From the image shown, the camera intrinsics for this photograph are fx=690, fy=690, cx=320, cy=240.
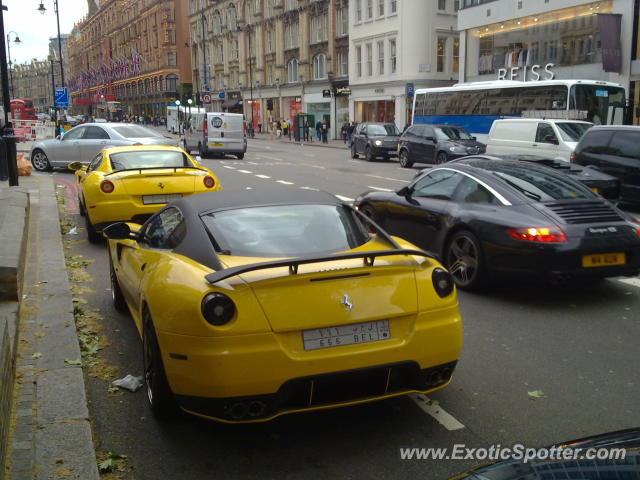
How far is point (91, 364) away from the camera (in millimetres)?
5141

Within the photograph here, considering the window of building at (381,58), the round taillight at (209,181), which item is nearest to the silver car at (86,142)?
the round taillight at (209,181)

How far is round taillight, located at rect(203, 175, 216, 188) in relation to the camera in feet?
33.0

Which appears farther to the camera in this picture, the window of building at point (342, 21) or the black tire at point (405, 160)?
the window of building at point (342, 21)

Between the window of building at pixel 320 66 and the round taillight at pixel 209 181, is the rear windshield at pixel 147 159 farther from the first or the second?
the window of building at pixel 320 66

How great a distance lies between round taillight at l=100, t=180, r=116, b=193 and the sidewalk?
71.4 inches

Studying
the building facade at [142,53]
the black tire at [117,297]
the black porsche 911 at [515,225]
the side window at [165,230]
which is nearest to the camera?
the side window at [165,230]

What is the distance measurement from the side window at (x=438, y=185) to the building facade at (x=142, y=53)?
76.9 m

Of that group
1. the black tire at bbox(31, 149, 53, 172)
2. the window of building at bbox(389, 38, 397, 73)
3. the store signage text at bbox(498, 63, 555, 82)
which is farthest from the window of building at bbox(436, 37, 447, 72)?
Result: the black tire at bbox(31, 149, 53, 172)

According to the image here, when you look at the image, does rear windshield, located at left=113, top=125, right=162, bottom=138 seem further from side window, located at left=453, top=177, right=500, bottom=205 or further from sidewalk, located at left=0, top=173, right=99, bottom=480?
side window, located at left=453, top=177, right=500, bottom=205

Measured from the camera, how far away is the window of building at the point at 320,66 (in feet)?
Answer: 192

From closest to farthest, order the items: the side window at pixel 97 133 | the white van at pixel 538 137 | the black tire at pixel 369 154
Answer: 1. the white van at pixel 538 137
2. the side window at pixel 97 133
3. the black tire at pixel 369 154

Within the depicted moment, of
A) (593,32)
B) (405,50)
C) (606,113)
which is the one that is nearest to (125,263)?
(606,113)

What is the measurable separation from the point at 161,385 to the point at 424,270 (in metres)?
1.66

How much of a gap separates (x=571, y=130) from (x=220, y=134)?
16.8 metres
